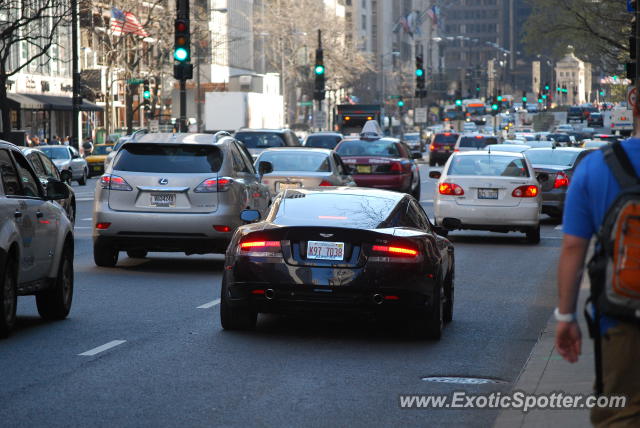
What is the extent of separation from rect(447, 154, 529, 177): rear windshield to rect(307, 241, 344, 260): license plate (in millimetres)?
13185

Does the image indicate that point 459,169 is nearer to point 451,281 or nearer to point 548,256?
point 548,256

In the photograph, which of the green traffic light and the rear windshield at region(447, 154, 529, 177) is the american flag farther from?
the rear windshield at region(447, 154, 529, 177)

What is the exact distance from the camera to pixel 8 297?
11555 millimetres

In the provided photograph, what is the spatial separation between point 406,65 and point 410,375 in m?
180

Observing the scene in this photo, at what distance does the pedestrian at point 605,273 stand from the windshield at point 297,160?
793 inches

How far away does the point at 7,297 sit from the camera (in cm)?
1152

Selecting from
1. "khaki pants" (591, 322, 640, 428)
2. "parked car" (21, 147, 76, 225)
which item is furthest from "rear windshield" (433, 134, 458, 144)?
"khaki pants" (591, 322, 640, 428)

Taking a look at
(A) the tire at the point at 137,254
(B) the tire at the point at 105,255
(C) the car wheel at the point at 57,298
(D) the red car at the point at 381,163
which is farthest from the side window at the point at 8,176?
(D) the red car at the point at 381,163

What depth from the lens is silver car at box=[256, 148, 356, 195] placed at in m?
24.9

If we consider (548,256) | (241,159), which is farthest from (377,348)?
(548,256)

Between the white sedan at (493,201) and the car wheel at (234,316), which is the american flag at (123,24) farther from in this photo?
the car wheel at (234,316)

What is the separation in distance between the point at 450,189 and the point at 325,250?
510 inches

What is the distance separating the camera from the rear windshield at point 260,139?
122 ft

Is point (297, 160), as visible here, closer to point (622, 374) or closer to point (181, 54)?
point (181, 54)
